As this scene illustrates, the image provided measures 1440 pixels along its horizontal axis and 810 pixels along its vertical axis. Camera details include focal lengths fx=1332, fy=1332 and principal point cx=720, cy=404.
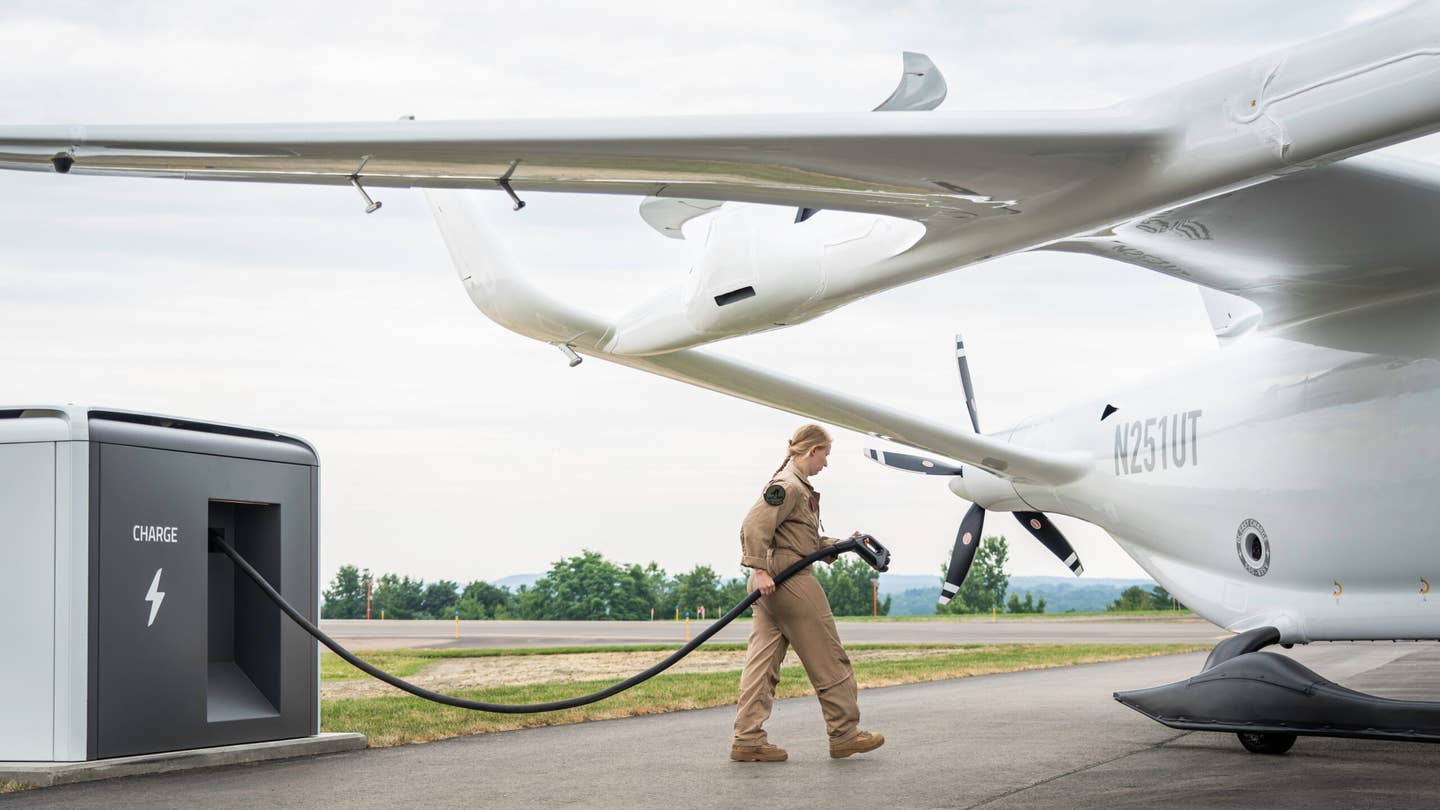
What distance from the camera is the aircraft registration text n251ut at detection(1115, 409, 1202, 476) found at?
969cm

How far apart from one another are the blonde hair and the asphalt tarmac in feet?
5.91

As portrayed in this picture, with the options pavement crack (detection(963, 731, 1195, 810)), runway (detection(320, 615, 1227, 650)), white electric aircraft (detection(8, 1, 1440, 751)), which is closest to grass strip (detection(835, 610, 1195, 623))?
runway (detection(320, 615, 1227, 650))

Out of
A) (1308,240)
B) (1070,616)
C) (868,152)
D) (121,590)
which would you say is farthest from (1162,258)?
(1070,616)

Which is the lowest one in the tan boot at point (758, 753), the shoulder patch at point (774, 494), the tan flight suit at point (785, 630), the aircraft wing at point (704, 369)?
the tan boot at point (758, 753)

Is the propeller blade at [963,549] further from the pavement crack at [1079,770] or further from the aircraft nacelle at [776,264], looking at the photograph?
the aircraft nacelle at [776,264]

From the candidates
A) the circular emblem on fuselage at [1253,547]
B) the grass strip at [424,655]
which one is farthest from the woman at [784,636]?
the grass strip at [424,655]

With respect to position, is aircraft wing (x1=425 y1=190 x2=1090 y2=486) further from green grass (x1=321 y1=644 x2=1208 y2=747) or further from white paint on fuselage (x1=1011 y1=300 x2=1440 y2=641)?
green grass (x1=321 y1=644 x2=1208 y2=747)

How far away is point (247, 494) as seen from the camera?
7754 mm

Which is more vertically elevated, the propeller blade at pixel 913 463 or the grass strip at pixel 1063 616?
the propeller blade at pixel 913 463

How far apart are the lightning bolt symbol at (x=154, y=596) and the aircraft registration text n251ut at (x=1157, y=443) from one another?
6.91 m

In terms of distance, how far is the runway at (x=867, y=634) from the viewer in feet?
85.4

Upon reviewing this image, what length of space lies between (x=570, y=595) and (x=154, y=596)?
40185 millimetres

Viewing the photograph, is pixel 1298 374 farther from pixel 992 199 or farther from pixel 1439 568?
pixel 992 199

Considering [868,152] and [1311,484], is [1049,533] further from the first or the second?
[868,152]
